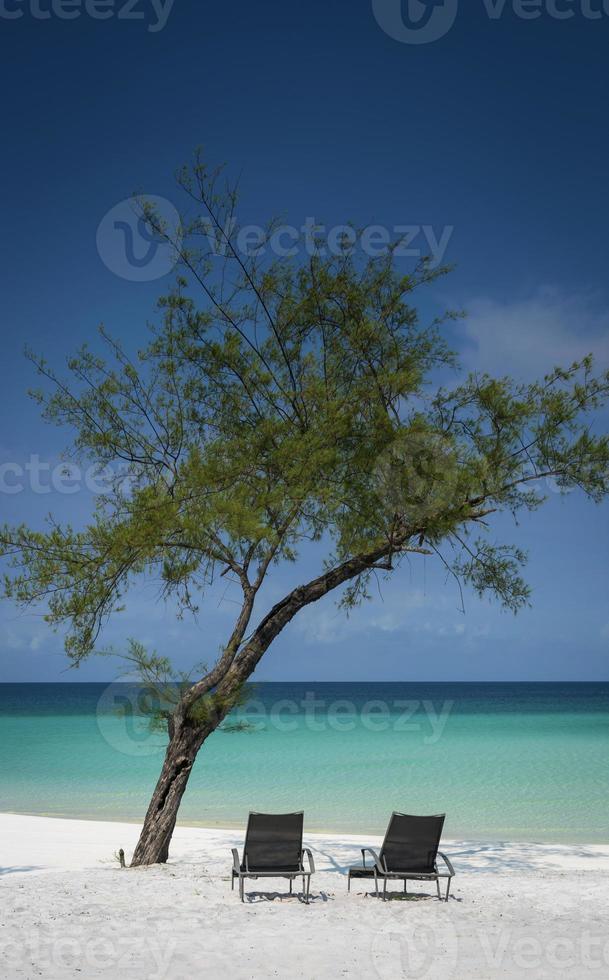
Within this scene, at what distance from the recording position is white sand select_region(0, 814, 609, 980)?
17.3ft

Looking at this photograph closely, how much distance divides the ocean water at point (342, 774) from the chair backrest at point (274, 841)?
148 cm

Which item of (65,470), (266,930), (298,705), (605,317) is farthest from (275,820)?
(298,705)

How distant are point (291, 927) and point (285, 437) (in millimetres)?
4728

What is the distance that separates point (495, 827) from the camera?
16.5m

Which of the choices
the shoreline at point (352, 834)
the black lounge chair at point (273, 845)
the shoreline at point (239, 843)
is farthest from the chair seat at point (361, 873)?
the shoreline at point (352, 834)

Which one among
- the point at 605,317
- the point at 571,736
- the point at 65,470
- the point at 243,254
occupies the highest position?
the point at 605,317

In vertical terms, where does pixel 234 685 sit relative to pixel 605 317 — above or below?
below

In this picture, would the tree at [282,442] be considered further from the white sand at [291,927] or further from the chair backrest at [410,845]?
the chair backrest at [410,845]

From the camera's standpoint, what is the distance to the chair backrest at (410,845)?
751cm

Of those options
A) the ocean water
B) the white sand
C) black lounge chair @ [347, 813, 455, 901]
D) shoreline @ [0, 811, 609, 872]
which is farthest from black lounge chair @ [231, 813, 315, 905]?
shoreline @ [0, 811, 609, 872]

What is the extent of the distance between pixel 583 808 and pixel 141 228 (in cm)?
1583

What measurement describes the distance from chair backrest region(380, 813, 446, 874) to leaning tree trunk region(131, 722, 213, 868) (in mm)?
2536

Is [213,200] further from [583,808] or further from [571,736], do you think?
[571,736]

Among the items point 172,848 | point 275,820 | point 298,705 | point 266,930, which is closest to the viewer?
point 266,930
